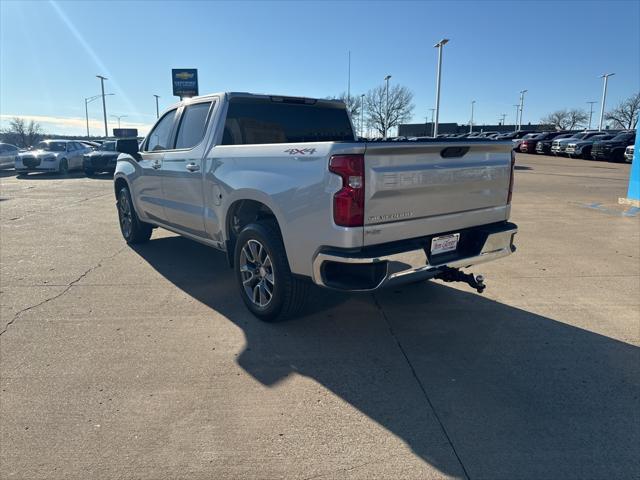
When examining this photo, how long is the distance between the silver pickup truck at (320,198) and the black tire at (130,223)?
5.54ft

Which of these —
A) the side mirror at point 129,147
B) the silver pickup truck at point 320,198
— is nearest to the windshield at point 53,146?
the side mirror at point 129,147

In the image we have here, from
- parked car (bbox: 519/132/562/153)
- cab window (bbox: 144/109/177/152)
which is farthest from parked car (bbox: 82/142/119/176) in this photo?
parked car (bbox: 519/132/562/153)

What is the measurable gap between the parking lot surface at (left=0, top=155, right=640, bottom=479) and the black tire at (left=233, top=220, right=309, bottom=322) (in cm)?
20

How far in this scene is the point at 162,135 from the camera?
597 cm

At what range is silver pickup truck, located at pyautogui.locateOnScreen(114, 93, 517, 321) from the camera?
3.21m

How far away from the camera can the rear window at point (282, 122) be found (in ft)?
15.9

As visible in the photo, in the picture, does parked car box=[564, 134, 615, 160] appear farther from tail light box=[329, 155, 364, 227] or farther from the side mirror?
tail light box=[329, 155, 364, 227]

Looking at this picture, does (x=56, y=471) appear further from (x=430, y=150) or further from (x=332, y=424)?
(x=430, y=150)

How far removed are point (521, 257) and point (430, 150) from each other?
12.3ft

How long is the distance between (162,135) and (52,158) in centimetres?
1888

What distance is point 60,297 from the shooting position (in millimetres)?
4969

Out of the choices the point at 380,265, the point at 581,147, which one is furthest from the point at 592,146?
the point at 380,265

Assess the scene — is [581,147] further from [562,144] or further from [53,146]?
[53,146]

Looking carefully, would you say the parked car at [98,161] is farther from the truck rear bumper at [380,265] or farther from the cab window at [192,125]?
the truck rear bumper at [380,265]
